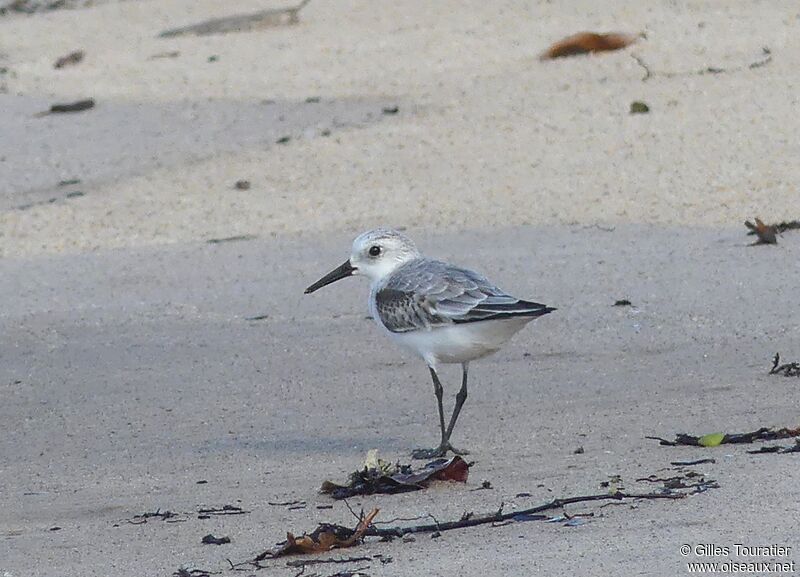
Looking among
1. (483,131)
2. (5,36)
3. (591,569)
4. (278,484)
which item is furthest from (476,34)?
(591,569)

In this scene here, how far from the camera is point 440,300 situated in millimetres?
5273

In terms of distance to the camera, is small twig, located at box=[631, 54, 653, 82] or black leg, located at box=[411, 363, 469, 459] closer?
black leg, located at box=[411, 363, 469, 459]

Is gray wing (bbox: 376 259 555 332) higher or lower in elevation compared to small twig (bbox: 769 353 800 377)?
higher

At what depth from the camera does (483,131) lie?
33.5ft

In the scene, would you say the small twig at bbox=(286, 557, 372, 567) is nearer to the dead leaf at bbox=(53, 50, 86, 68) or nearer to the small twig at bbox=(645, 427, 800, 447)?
the small twig at bbox=(645, 427, 800, 447)

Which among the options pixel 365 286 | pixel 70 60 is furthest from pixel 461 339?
pixel 70 60

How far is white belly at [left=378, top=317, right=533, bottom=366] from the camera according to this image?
518 centimetres

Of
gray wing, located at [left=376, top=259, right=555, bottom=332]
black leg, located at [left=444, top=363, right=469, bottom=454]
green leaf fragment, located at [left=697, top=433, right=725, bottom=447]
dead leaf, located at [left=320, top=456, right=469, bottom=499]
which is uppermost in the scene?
gray wing, located at [left=376, top=259, right=555, bottom=332]

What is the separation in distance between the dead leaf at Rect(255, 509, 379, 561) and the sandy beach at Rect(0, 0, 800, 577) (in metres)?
0.04

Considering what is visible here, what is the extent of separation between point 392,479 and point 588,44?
759 centimetres

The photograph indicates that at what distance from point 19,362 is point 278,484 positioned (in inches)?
83.4

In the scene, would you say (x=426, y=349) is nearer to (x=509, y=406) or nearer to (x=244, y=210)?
(x=509, y=406)

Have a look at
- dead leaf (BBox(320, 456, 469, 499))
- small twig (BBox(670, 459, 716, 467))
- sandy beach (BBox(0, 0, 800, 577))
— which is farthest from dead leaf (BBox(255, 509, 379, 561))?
small twig (BBox(670, 459, 716, 467))

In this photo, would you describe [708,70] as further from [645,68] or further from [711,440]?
[711,440]
